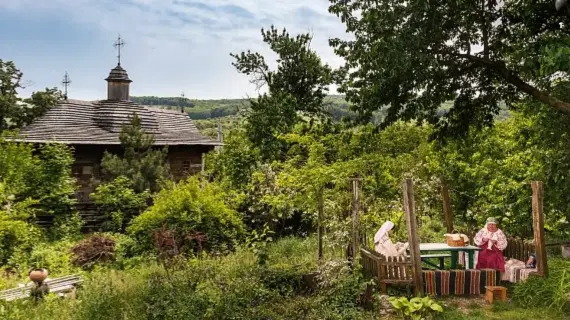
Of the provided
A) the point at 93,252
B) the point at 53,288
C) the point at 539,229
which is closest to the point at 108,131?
the point at 93,252

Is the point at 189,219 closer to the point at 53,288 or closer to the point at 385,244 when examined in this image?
the point at 53,288

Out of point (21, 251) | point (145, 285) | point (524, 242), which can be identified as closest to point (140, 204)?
point (21, 251)

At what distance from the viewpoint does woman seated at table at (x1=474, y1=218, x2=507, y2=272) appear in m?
9.96

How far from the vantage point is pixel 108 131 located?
2400 centimetres

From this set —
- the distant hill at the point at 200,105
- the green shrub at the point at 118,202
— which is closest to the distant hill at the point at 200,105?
the distant hill at the point at 200,105

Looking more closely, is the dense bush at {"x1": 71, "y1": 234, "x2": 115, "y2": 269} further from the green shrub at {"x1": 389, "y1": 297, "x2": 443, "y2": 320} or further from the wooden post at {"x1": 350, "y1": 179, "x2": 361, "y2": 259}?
the green shrub at {"x1": 389, "y1": 297, "x2": 443, "y2": 320}

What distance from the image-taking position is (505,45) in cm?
1083

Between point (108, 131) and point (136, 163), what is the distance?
6.48m

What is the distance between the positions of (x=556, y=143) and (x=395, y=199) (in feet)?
13.5

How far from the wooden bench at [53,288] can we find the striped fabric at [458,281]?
7064mm

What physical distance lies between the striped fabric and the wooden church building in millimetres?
15079

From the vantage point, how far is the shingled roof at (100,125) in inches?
864

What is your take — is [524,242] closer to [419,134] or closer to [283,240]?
[419,134]

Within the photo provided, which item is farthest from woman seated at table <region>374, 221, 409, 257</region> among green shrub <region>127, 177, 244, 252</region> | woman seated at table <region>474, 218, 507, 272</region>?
green shrub <region>127, 177, 244, 252</region>
